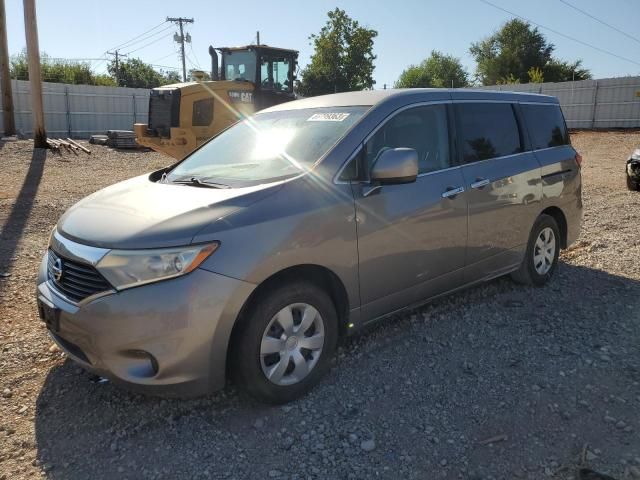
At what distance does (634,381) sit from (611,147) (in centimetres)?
2056

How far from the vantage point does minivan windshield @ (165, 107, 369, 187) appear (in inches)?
143

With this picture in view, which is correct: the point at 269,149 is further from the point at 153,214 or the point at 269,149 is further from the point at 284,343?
the point at 284,343

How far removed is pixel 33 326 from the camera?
439 cm

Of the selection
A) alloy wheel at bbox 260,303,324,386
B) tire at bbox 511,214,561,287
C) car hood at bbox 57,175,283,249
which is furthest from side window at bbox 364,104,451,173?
tire at bbox 511,214,561,287

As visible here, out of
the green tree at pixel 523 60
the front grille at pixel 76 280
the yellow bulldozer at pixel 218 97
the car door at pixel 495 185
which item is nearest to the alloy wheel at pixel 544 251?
the car door at pixel 495 185

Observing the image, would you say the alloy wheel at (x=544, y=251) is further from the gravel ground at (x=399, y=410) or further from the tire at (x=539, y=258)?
the gravel ground at (x=399, y=410)

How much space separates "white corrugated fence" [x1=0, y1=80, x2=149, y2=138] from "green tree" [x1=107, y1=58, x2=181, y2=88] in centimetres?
3520

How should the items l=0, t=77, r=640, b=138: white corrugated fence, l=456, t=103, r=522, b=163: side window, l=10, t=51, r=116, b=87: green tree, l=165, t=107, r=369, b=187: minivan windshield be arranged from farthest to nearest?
l=10, t=51, r=116, b=87: green tree
l=0, t=77, r=640, b=138: white corrugated fence
l=456, t=103, r=522, b=163: side window
l=165, t=107, r=369, b=187: minivan windshield

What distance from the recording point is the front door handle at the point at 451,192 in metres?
4.13

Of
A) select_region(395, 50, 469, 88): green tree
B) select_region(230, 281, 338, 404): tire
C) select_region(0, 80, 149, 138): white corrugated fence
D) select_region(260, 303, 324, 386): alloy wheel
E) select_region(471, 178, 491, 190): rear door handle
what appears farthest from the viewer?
select_region(395, 50, 469, 88): green tree

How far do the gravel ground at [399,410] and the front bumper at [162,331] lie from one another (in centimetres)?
38

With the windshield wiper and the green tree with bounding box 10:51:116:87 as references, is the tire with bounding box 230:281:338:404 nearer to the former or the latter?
the windshield wiper

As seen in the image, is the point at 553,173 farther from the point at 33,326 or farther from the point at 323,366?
the point at 33,326

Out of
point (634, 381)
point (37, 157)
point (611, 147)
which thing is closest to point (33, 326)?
point (634, 381)
